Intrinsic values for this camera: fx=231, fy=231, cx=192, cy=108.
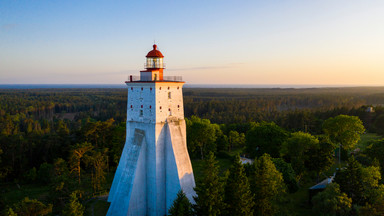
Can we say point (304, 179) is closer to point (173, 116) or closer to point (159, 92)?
point (173, 116)

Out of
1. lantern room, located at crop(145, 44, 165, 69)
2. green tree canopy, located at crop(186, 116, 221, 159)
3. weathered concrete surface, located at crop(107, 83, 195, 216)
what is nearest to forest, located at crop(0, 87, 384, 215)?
green tree canopy, located at crop(186, 116, 221, 159)

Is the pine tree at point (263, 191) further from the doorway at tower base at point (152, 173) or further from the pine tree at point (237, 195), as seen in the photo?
the doorway at tower base at point (152, 173)

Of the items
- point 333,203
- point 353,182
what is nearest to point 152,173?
point 333,203

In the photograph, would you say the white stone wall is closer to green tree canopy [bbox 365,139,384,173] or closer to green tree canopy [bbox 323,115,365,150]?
green tree canopy [bbox 365,139,384,173]

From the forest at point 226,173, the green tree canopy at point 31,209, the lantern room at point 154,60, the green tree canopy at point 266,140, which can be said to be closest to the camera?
the green tree canopy at point 31,209

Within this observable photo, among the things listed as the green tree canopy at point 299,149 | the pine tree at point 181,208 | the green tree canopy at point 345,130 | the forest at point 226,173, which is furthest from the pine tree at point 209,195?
the green tree canopy at point 345,130

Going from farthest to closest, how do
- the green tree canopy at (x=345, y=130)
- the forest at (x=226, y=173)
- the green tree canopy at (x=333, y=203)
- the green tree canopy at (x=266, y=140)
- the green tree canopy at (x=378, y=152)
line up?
1. the green tree canopy at (x=345, y=130)
2. the green tree canopy at (x=266, y=140)
3. the green tree canopy at (x=378, y=152)
4. the green tree canopy at (x=333, y=203)
5. the forest at (x=226, y=173)

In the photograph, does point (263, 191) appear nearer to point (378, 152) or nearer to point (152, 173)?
point (152, 173)

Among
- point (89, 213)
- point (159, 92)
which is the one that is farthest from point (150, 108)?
point (89, 213)
